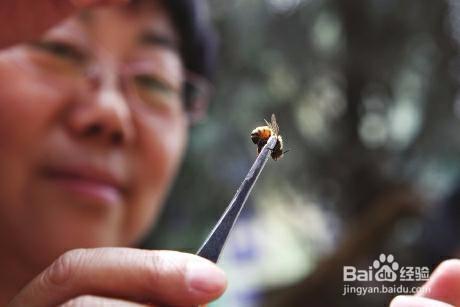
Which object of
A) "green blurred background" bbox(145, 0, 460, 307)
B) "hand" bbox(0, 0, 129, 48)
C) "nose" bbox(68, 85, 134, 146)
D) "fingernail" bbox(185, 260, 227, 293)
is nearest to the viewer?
"fingernail" bbox(185, 260, 227, 293)

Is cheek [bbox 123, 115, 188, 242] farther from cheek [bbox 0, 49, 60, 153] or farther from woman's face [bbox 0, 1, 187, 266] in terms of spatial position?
cheek [bbox 0, 49, 60, 153]

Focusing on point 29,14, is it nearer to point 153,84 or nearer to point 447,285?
point 153,84

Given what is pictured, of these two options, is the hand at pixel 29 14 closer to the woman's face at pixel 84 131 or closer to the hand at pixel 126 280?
the woman's face at pixel 84 131

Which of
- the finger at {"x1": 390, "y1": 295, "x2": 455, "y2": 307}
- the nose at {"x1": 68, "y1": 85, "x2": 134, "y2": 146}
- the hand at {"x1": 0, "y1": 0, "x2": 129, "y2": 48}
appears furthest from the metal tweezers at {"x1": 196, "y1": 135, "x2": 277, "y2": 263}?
the nose at {"x1": 68, "y1": 85, "x2": 134, "y2": 146}

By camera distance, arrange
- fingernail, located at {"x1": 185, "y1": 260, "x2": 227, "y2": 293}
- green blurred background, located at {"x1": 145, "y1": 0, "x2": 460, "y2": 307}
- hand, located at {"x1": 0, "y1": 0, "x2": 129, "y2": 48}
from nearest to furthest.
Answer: fingernail, located at {"x1": 185, "y1": 260, "x2": 227, "y2": 293} < hand, located at {"x1": 0, "y1": 0, "x2": 129, "y2": 48} < green blurred background, located at {"x1": 145, "y1": 0, "x2": 460, "y2": 307}

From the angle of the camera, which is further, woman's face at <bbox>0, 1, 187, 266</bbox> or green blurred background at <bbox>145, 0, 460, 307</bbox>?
green blurred background at <bbox>145, 0, 460, 307</bbox>

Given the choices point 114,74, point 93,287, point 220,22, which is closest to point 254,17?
point 220,22

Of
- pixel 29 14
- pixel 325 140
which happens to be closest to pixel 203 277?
pixel 29 14
